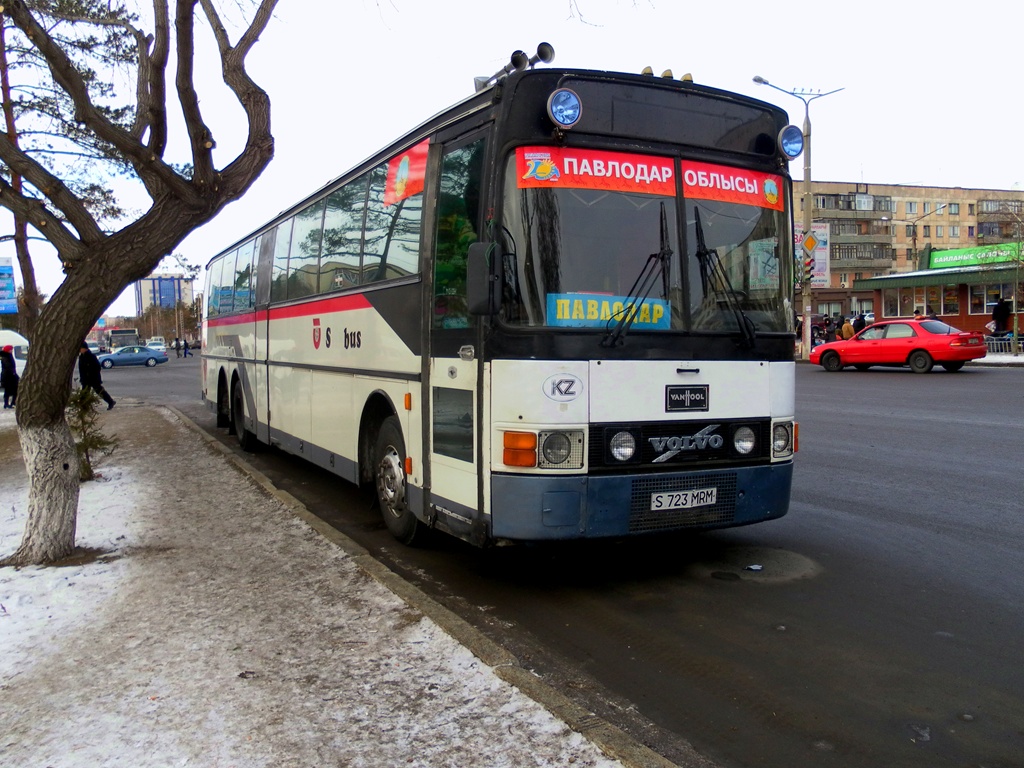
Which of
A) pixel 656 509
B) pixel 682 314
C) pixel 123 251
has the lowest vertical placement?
pixel 656 509

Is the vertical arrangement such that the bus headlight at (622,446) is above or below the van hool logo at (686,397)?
below

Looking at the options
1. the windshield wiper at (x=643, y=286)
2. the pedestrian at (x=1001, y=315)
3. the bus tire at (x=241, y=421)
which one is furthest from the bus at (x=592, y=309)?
the pedestrian at (x=1001, y=315)

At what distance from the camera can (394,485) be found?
7090 mm

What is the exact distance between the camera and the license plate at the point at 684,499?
5512mm

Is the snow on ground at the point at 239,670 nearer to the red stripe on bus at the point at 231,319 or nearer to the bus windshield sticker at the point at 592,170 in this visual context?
the bus windshield sticker at the point at 592,170

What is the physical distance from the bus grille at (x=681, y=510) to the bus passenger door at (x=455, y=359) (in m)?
0.97

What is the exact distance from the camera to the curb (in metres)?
3.38

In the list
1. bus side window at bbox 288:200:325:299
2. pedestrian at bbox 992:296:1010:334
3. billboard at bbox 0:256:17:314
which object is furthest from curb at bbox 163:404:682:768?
billboard at bbox 0:256:17:314

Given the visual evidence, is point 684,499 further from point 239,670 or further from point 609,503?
point 239,670

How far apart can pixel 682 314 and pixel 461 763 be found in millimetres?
3201

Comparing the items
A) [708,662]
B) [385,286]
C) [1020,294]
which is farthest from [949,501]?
[1020,294]

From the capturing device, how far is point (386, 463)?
7.18m

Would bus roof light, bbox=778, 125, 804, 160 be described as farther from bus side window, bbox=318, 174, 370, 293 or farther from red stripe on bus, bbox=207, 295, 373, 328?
bus side window, bbox=318, 174, 370, 293

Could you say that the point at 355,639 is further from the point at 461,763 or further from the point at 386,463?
the point at 386,463
